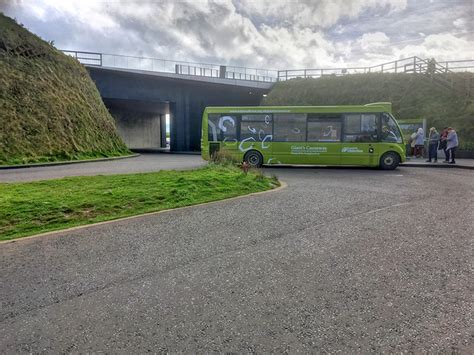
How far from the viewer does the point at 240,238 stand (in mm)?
4898

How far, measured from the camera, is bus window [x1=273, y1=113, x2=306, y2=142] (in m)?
14.9

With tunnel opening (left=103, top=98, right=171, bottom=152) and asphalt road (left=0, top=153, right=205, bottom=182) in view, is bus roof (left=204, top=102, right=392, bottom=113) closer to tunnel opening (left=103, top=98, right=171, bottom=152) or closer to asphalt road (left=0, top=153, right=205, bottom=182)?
asphalt road (left=0, top=153, right=205, bottom=182)

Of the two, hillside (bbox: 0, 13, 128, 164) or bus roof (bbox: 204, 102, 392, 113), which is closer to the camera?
bus roof (bbox: 204, 102, 392, 113)

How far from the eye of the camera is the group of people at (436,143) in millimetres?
15656

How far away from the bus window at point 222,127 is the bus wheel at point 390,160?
6.99 meters

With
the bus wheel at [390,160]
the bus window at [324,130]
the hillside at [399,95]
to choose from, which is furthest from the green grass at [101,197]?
the hillside at [399,95]

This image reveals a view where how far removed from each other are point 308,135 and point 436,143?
23.9 feet

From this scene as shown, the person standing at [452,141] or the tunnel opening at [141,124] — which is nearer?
the person standing at [452,141]

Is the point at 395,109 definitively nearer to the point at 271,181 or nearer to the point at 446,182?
the point at 446,182

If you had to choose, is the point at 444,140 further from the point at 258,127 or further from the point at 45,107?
the point at 45,107

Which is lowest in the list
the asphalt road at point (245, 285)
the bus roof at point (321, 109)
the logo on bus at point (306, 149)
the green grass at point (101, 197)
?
the asphalt road at point (245, 285)

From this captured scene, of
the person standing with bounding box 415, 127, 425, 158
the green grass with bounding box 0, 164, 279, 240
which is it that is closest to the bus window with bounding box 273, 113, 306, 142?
the green grass with bounding box 0, 164, 279, 240

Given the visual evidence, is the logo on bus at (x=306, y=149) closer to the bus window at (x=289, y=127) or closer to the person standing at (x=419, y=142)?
Answer: the bus window at (x=289, y=127)

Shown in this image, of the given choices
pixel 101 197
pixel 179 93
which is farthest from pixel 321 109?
pixel 179 93
